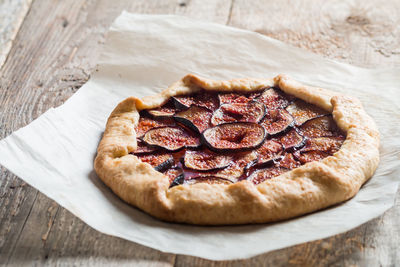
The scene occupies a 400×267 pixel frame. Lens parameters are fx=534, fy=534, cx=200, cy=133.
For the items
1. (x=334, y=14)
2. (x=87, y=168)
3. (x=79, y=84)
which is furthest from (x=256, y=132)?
(x=334, y=14)

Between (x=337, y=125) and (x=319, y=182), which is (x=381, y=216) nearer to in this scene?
(x=319, y=182)

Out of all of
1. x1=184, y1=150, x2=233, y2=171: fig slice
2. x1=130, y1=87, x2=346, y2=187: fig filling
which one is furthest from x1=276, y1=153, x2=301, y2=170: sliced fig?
x1=184, y1=150, x2=233, y2=171: fig slice

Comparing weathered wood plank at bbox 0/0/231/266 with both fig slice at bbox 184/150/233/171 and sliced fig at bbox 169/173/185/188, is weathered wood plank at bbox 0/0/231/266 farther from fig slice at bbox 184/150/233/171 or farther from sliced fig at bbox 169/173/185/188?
fig slice at bbox 184/150/233/171

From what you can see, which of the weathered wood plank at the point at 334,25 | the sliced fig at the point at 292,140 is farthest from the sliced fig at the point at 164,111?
the weathered wood plank at the point at 334,25

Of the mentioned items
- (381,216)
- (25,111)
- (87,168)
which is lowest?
(25,111)

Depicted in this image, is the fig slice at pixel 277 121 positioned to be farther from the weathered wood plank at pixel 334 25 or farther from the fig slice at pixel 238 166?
the weathered wood plank at pixel 334 25

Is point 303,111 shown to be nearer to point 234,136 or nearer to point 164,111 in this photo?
point 234,136

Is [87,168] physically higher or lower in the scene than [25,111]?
higher
